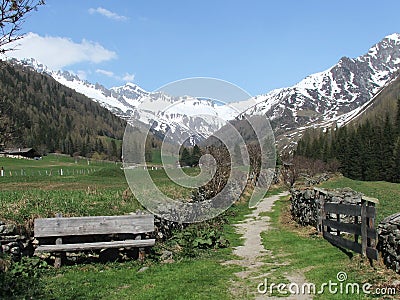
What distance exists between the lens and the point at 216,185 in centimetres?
2661

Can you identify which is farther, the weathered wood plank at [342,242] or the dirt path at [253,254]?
the weathered wood plank at [342,242]

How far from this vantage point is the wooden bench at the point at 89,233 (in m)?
11.5

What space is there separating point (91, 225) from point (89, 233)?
0.23m

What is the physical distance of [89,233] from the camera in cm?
1196

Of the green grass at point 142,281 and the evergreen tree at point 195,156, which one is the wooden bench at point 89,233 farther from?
the evergreen tree at point 195,156

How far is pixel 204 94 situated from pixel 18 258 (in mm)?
9275

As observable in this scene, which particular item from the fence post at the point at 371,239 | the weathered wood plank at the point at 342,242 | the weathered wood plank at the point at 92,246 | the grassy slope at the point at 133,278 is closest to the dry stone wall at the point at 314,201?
the weathered wood plank at the point at 342,242

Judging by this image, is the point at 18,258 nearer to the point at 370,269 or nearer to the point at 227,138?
the point at 370,269

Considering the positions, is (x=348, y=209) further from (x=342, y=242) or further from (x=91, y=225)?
(x=91, y=225)

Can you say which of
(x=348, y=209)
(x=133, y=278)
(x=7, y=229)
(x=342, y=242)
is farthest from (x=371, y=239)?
(x=7, y=229)

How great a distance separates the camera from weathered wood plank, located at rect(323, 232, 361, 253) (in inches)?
447

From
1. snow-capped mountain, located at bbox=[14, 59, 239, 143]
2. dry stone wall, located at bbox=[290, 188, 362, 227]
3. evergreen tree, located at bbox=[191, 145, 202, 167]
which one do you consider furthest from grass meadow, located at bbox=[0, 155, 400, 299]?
evergreen tree, located at bbox=[191, 145, 202, 167]

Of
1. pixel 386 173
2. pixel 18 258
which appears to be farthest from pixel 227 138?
pixel 386 173

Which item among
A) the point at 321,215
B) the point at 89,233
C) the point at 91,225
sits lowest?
the point at 321,215
